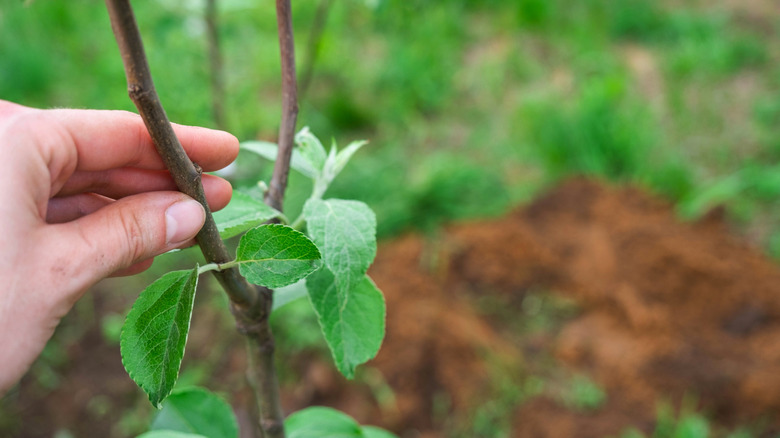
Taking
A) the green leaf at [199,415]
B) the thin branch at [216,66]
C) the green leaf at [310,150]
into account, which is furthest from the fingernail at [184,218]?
the thin branch at [216,66]

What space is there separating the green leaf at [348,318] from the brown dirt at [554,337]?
4.11 ft

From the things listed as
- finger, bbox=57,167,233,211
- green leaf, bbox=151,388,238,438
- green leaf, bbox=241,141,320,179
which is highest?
finger, bbox=57,167,233,211

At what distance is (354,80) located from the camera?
3.65 metres

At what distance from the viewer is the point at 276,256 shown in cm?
57

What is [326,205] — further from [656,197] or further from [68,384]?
[656,197]

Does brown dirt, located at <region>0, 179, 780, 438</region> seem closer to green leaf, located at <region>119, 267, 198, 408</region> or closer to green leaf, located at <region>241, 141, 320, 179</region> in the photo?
green leaf, located at <region>241, 141, 320, 179</region>

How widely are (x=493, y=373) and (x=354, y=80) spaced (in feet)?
7.37

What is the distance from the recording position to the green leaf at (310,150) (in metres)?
0.74

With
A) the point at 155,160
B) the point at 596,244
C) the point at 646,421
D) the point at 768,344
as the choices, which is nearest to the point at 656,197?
the point at 596,244

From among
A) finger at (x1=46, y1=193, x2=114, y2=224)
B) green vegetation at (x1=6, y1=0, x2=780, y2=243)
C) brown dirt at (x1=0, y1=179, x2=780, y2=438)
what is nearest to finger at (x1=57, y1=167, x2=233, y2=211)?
finger at (x1=46, y1=193, x2=114, y2=224)

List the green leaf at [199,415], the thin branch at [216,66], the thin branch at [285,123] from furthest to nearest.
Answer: the thin branch at [216,66] → the green leaf at [199,415] → the thin branch at [285,123]

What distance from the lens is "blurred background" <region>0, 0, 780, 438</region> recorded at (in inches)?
74.5

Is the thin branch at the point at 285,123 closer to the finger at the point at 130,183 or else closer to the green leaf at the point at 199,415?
the finger at the point at 130,183

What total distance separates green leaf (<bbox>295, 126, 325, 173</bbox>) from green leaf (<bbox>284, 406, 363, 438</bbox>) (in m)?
0.40
